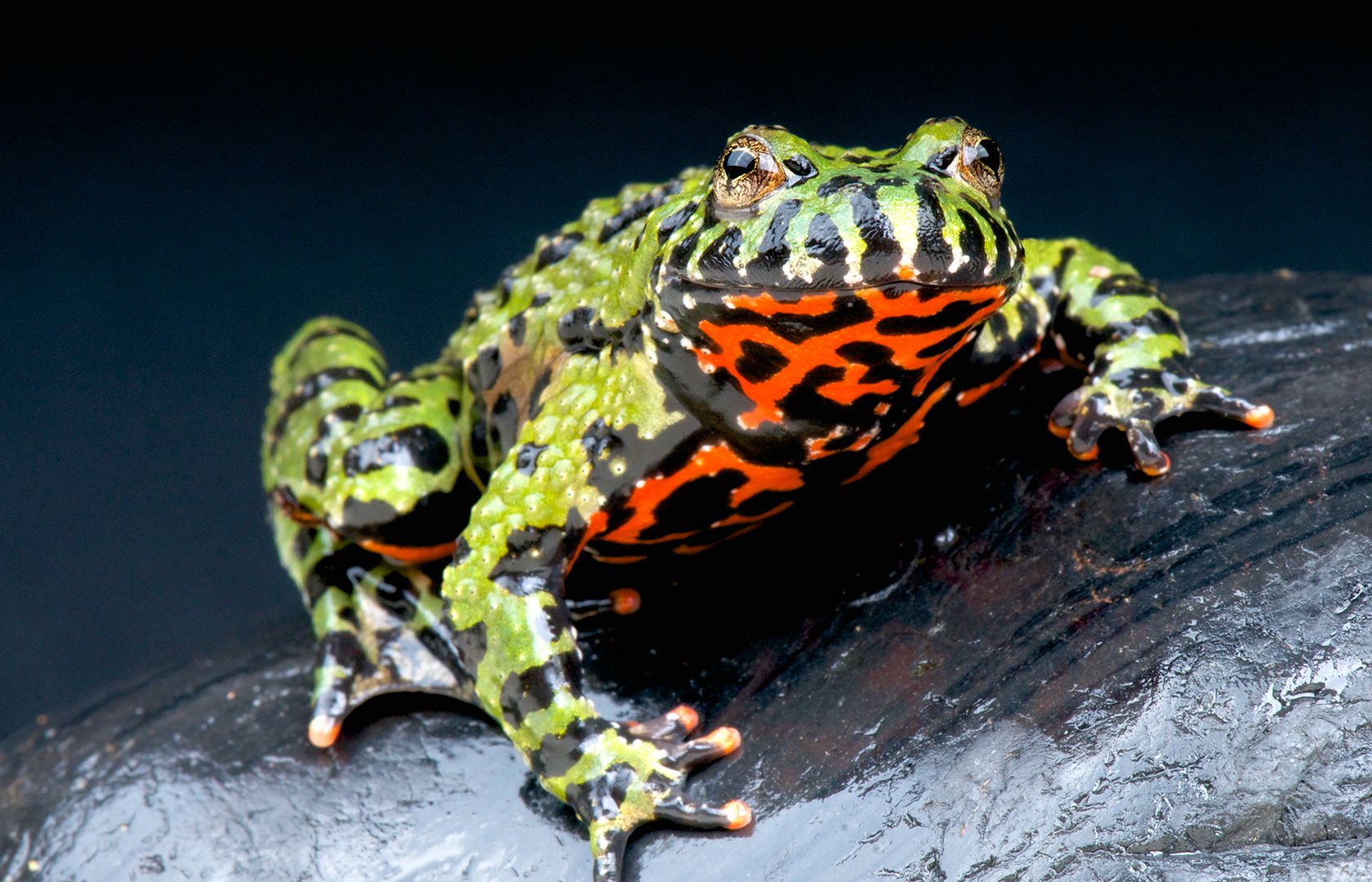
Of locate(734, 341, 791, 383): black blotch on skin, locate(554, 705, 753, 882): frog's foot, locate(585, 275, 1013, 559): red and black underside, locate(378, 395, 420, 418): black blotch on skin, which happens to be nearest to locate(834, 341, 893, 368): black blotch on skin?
locate(585, 275, 1013, 559): red and black underside

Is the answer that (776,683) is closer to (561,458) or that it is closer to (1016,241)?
(561,458)

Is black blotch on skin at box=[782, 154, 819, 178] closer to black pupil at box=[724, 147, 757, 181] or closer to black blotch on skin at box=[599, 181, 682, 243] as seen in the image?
black pupil at box=[724, 147, 757, 181]

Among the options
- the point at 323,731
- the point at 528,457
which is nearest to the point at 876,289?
the point at 528,457

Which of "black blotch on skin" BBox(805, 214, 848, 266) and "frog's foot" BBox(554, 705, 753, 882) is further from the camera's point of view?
"frog's foot" BBox(554, 705, 753, 882)

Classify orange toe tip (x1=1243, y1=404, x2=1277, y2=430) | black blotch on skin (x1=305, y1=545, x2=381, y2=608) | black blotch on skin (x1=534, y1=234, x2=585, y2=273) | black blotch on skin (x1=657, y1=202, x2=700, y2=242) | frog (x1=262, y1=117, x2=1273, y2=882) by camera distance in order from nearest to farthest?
frog (x1=262, y1=117, x2=1273, y2=882), black blotch on skin (x1=657, y1=202, x2=700, y2=242), orange toe tip (x1=1243, y1=404, x2=1277, y2=430), black blotch on skin (x1=534, y1=234, x2=585, y2=273), black blotch on skin (x1=305, y1=545, x2=381, y2=608)

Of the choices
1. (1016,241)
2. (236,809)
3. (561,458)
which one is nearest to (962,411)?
(1016,241)

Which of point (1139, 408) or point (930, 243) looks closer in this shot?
point (930, 243)

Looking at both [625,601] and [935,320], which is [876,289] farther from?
[625,601]
